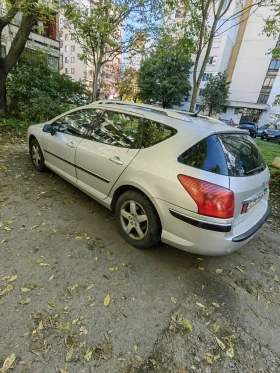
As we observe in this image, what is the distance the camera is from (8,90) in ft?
25.8

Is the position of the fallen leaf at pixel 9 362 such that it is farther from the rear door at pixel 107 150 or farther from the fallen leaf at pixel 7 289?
the rear door at pixel 107 150

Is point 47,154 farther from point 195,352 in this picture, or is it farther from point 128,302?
point 195,352

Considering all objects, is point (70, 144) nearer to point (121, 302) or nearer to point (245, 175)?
point (121, 302)

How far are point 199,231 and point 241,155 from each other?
3.08 ft

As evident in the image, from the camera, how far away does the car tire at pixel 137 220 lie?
221 centimetres

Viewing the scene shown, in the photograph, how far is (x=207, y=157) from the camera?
1901mm

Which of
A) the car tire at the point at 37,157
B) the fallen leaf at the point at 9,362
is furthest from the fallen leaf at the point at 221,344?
the car tire at the point at 37,157

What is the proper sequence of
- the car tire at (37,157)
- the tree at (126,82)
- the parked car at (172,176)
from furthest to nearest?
the tree at (126,82) < the car tire at (37,157) < the parked car at (172,176)

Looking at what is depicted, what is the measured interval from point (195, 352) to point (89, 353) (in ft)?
2.53

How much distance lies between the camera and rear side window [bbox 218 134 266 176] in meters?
1.96

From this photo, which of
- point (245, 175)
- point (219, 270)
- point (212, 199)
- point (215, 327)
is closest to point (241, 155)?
point (245, 175)

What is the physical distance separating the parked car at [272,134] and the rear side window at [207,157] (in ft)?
71.0

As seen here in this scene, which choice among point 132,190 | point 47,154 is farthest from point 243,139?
point 47,154

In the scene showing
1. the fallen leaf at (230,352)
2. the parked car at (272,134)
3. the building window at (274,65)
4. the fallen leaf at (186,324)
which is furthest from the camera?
the building window at (274,65)
